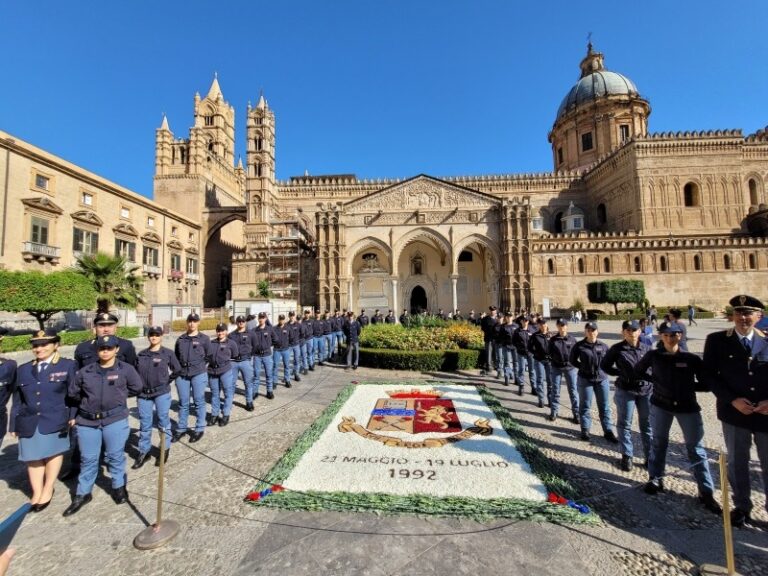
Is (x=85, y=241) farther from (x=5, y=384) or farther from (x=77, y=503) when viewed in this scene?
(x=77, y=503)

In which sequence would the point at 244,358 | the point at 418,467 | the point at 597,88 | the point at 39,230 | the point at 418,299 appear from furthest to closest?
the point at 597,88
the point at 418,299
the point at 39,230
the point at 244,358
the point at 418,467

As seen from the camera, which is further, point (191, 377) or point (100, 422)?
point (191, 377)

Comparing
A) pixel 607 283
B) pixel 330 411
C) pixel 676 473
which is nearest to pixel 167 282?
pixel 330 411

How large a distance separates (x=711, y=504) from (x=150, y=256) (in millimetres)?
34659

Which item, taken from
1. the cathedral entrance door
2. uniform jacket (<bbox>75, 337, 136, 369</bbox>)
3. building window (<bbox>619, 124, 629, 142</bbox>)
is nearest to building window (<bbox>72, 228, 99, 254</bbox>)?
uniform jacket (<bbox>75, 337, 136, 369</bbox>)

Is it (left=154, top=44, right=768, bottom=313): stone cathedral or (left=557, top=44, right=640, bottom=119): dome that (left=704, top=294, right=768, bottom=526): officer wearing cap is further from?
(left=557, top=44, right=640, bottom=119): dome

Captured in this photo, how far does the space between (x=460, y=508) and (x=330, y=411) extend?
142 inches

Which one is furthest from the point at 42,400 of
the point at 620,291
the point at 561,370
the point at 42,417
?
the point at 620,291

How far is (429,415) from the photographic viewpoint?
6203 mm

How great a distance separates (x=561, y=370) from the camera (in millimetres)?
6336

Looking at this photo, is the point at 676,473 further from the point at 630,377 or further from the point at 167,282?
the point at 167,282

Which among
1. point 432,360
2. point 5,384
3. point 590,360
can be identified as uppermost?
point 5,384

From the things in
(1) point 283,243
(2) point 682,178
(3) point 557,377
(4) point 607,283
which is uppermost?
(2) point 682,178

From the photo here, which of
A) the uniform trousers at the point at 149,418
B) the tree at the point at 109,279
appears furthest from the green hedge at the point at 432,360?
the tree at the point at 109,279
